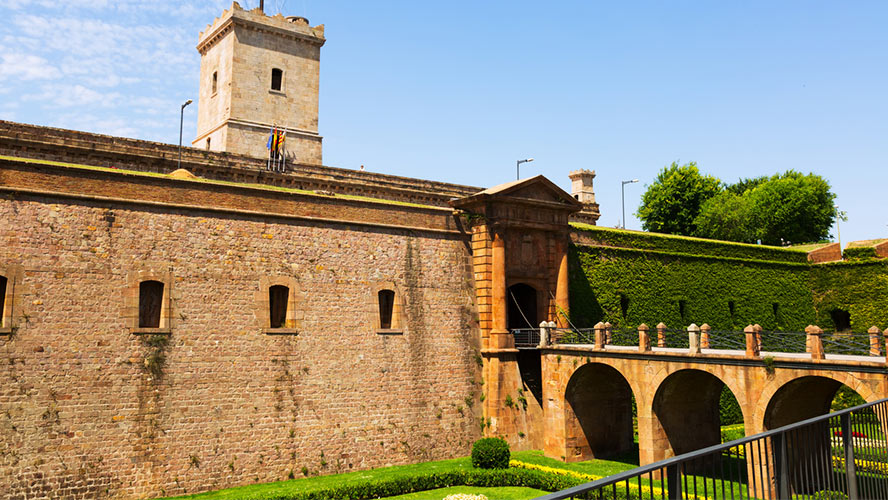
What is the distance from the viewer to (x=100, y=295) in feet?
Answer: 63.2

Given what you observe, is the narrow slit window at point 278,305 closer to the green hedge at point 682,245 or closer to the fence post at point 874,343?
the green hedge at point 682,245

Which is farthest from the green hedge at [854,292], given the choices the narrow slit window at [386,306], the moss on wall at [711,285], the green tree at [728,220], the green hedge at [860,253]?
the narrow slit window at [386,306]

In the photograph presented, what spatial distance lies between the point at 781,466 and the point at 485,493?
614 inches

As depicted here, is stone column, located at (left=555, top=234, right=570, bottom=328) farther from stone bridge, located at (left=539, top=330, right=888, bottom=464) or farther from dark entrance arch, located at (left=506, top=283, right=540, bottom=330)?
stone bridge, located at (left=539, top=330, right=888, bottom=464)

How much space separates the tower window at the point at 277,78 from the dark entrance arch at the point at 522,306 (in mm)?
16081

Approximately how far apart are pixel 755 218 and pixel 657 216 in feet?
25.7

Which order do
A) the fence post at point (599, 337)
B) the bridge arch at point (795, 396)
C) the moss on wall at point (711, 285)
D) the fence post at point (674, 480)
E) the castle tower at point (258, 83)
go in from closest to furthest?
1. the fence post at point (674, 480)
2. the bridge arch at point (795, 396)
3. the fence post at point (599, 337)
4. the moss on wall at point (711, 285)
5. the castle tower at point (258, 83)

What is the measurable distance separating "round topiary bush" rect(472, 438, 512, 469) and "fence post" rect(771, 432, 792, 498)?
56.2 ft

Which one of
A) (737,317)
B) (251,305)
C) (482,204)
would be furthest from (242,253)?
(737,317)

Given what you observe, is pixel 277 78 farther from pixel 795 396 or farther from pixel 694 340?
pixel 795 396

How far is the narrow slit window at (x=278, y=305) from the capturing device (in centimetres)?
2247

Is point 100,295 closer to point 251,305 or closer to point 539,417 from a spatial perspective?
point 251,305

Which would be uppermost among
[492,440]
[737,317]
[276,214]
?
[276,214]

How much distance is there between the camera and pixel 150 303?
795 inches
